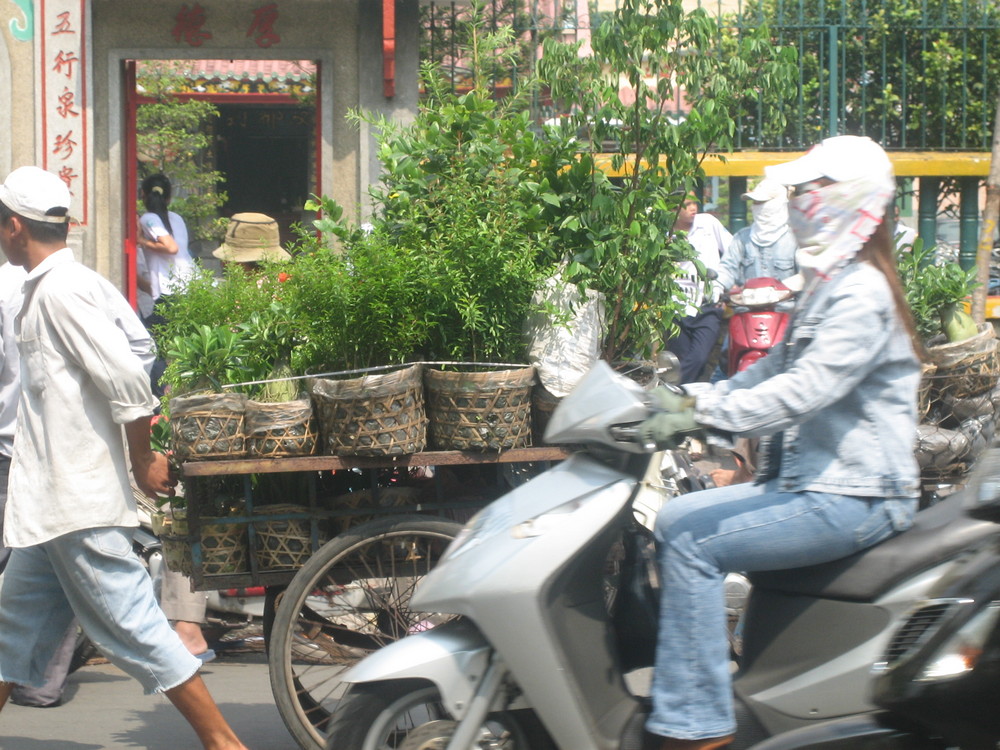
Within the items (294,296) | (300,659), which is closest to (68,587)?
(300,659)

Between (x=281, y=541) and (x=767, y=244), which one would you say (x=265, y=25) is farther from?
(x=281, y=541)

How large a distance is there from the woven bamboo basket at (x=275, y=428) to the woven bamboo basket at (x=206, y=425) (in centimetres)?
5

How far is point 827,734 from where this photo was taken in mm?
2371

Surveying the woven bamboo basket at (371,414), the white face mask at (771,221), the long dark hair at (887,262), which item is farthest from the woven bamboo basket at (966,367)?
the white face mask at (771,221)

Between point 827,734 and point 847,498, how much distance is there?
0.53m

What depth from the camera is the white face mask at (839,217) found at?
105 inches

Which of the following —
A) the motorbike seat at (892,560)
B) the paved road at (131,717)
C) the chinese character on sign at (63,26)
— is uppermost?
the chinese character on sign at (63,26)

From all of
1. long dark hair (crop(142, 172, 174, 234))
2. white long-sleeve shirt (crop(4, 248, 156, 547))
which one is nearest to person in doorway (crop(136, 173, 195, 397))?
long dark hair (crop(142, 172, 174, 234))

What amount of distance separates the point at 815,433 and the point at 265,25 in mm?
6568

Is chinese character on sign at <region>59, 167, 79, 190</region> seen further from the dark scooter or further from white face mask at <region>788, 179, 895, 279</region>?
the dark scooter

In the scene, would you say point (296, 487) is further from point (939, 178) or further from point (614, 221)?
point (939, 178)

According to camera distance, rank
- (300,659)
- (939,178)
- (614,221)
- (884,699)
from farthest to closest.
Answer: (939,178) → (614,221) → (300,659) → (884,699)

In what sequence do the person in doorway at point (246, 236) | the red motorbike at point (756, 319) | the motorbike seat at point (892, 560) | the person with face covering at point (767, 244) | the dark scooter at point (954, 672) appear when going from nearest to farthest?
the dark scooter at point (954, 672) < the motorbike seat at point (892, 560) < the red motorbike at point (756, 319) < the person in doorway at point (246, 236) < the person with face covering at point (767, 244)

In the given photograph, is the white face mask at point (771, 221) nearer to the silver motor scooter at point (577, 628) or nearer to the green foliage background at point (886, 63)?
the green foliage background at point (886, 63)
